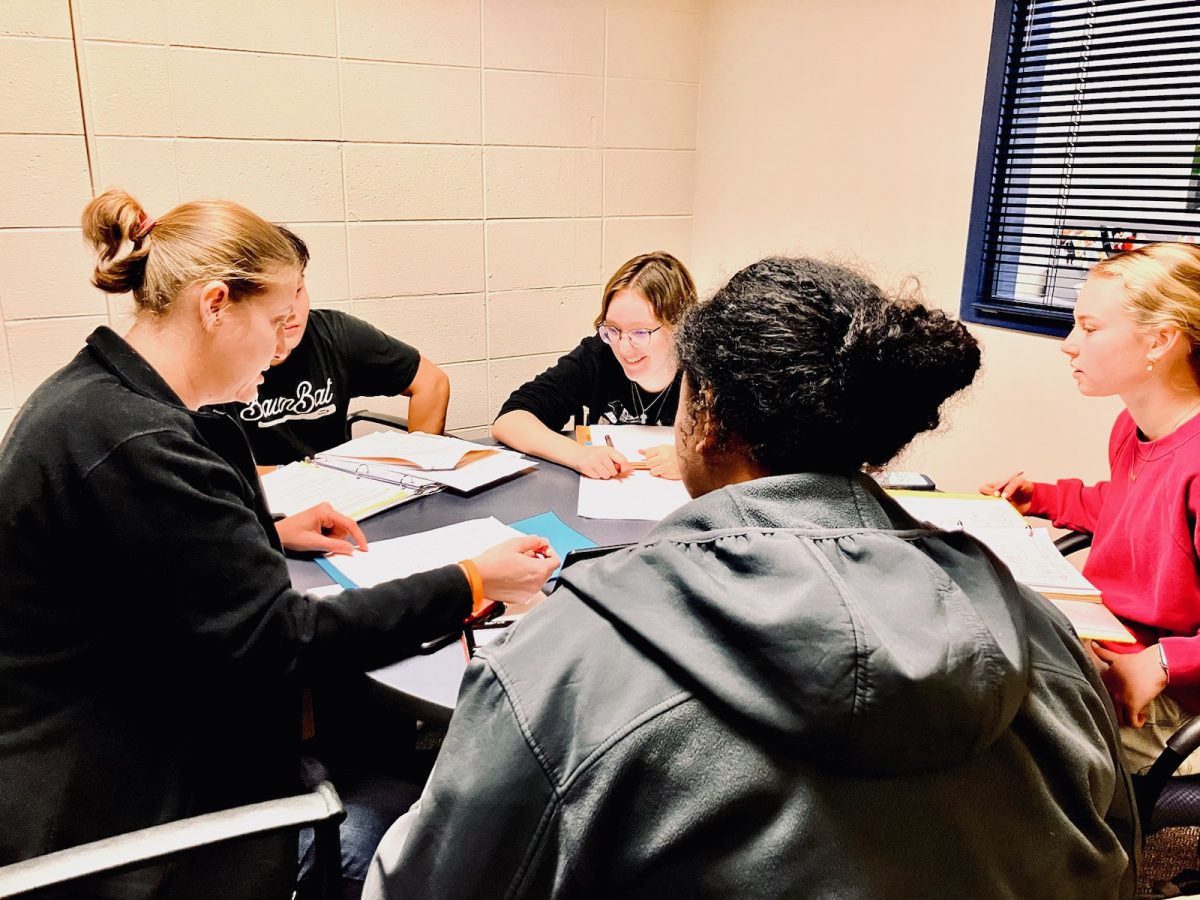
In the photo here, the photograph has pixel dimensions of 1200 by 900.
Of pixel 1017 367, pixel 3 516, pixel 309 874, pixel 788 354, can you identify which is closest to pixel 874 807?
pixel 788 354

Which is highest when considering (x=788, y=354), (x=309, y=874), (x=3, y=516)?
(x=788, y=354)

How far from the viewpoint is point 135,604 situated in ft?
3.56

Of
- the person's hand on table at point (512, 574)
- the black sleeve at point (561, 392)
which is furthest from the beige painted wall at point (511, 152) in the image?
the person's hand on table at point (512, 574)

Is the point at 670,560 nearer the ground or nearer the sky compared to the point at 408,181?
nearer the ground

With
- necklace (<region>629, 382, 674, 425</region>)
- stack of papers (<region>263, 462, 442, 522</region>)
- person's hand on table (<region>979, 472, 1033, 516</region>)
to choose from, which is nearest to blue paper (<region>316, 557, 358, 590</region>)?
stack of papers (<region>263, 462, 442, 522</region>)

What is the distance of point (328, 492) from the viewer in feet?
5.91

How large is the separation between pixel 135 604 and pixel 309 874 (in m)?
0.44

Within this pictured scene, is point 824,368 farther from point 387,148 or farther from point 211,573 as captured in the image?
point 387,148

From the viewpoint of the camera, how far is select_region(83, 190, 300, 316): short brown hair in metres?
1.23

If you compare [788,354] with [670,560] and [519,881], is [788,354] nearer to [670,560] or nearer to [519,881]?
[670,560]

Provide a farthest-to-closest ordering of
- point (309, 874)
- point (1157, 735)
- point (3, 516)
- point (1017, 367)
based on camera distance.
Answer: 1. point (1017, 367)
2. point (1157, 735)
3. point (309, 874)
4. point (3, 516)

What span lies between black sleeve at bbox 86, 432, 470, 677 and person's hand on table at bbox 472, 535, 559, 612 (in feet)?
0.57

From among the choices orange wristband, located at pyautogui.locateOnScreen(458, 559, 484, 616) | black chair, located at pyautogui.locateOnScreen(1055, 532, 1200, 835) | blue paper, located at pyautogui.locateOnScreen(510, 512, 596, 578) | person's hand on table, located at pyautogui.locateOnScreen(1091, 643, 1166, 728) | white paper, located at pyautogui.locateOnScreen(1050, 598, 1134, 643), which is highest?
orange wristband, located at pyautogui.locateOnScreen(458, 559, 484, 616)

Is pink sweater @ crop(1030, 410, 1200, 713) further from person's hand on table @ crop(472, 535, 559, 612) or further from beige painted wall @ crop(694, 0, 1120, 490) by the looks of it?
person's hand on table @ crop(472, 535, 559, 612)
